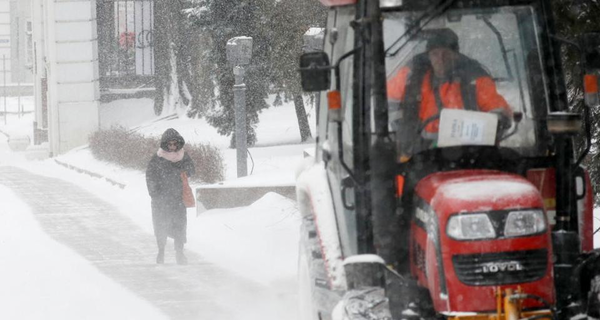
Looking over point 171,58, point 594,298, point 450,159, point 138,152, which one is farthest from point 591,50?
point 171,58

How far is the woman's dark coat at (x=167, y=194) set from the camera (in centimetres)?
1302

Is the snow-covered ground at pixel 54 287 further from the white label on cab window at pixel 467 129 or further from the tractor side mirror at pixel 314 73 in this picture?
the white label on cab window at pixel 467 129

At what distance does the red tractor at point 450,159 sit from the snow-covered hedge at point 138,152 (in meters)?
14.2

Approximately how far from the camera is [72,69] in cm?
3719

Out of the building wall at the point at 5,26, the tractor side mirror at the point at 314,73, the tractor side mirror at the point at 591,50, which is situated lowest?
the tractor side mirror at the point at 314,73

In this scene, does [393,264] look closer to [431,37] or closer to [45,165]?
[431,37]

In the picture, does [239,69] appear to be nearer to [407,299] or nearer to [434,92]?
[434,92]

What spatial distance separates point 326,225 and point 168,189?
6.66 m

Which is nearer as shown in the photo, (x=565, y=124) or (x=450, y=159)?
(x=450, y=159)

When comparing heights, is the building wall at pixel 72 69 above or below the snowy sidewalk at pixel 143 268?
above

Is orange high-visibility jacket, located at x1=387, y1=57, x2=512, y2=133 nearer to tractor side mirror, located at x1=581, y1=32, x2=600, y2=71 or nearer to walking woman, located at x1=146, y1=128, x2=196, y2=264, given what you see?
tractor side mirror, located at x1=581, y1=32, x2=600, y2=71

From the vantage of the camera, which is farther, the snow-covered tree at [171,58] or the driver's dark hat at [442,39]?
the snow-covered tree at [171,58]

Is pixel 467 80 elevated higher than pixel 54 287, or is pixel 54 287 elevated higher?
pixel 467 80

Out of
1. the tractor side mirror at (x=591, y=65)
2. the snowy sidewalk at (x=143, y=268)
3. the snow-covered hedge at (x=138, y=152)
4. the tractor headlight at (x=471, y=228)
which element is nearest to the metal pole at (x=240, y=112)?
the snowy sidewalk at (x=143, y=268)
